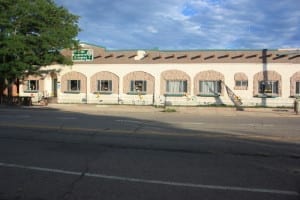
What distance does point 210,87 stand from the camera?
41.6 meters

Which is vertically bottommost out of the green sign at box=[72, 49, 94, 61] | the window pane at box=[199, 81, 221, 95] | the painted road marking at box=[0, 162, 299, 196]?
the painted road marking at box=[0, 162, 299, 196]

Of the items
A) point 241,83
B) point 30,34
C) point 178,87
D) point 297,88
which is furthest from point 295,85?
point 30,34

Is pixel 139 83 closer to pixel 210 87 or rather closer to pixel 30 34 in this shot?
pixel 210 87

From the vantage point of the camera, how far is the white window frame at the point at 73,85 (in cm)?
4519

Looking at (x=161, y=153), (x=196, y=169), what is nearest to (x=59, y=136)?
(x=161, y=153)

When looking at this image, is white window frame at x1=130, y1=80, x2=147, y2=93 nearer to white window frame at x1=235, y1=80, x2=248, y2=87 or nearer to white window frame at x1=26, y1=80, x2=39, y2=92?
white window frame at x1=235, y1=80, x2=248, y2=87

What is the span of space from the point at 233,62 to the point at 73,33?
13.6 meters

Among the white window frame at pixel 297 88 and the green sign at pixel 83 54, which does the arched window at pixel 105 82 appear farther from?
the white window frame at pixel 297 88

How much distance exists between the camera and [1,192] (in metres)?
7.65

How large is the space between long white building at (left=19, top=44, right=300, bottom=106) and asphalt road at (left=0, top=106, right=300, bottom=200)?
26.1 meters

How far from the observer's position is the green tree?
36.2 meters

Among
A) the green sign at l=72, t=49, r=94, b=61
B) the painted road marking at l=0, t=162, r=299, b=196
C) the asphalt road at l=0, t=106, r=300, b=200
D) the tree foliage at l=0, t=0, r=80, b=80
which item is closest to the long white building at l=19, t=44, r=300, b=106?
the green sign at l=72, t=49, r=94, b=61

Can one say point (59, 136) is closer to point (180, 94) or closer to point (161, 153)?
point (161, 153)

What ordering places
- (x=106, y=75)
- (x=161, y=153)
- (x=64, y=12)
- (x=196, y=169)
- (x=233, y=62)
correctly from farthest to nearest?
(x=106, y=75) → (x=233, y=62) → (x=64, y=12) → (x=161, y=153) → (x=196, y=169)
